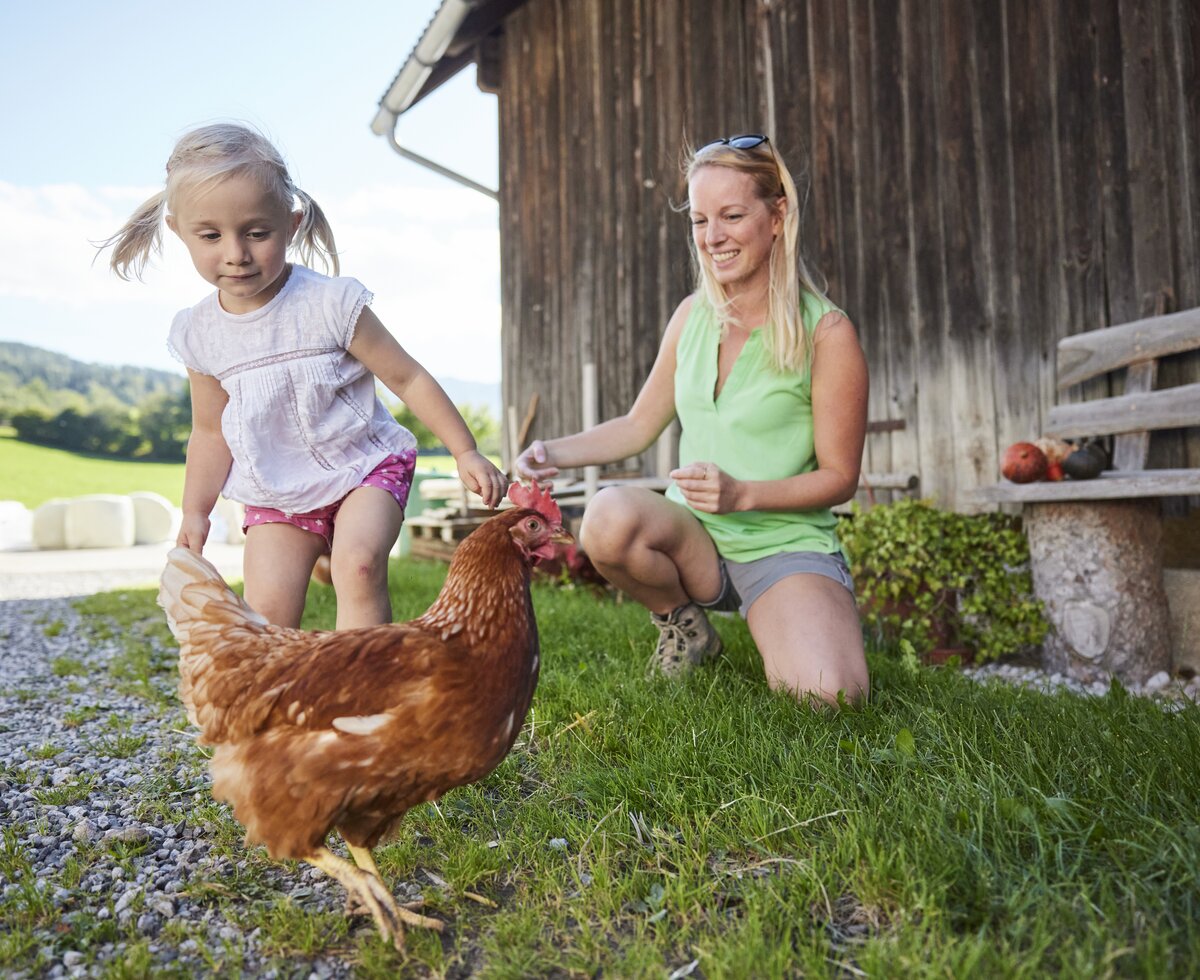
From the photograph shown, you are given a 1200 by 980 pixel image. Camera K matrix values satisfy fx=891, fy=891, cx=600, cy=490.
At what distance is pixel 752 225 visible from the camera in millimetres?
3166

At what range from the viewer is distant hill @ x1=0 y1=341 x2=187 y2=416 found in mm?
38188

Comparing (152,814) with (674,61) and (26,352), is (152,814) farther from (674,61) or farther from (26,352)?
(26,352)

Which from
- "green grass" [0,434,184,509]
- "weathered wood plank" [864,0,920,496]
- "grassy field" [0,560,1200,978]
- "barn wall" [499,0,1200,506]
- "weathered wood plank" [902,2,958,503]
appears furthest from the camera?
"green grass" [0,434,184,509]

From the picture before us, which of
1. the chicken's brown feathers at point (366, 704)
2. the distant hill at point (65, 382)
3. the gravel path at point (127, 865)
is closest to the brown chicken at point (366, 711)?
the chicken's brown feathers at point (366, 704)

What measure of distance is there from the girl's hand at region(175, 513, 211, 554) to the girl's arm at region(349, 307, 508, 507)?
70 centimetres

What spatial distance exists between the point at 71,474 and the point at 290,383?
102 feet

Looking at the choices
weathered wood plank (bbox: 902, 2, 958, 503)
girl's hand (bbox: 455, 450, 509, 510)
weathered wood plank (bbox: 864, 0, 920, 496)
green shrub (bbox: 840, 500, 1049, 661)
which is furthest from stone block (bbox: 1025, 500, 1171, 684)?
girl's hand (bbox: 455, 450, 509, 510)

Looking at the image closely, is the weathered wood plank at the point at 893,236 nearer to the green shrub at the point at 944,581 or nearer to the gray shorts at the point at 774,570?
the green shrub at the point at 944,581

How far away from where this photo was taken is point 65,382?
158 ft

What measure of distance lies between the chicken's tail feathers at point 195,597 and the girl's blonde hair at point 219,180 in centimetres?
98

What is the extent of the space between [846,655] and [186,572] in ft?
6.69

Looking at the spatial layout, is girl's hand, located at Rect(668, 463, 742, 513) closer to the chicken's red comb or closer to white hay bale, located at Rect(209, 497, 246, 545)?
the chicken's red comb

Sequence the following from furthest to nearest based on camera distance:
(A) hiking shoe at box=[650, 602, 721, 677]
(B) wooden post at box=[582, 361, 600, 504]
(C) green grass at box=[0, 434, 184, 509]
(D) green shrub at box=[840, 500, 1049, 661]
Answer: (C) green grass at box=[0, 434, 184, 509] < (B) wooden post at box=[582, 361, 600, 504] < (D) green shrub at box=[840, 500, 1049, 661] < (A) hiking shoe at box=[650, 602, 721, 677]

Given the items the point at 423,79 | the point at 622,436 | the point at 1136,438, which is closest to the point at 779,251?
the point at 622,436
